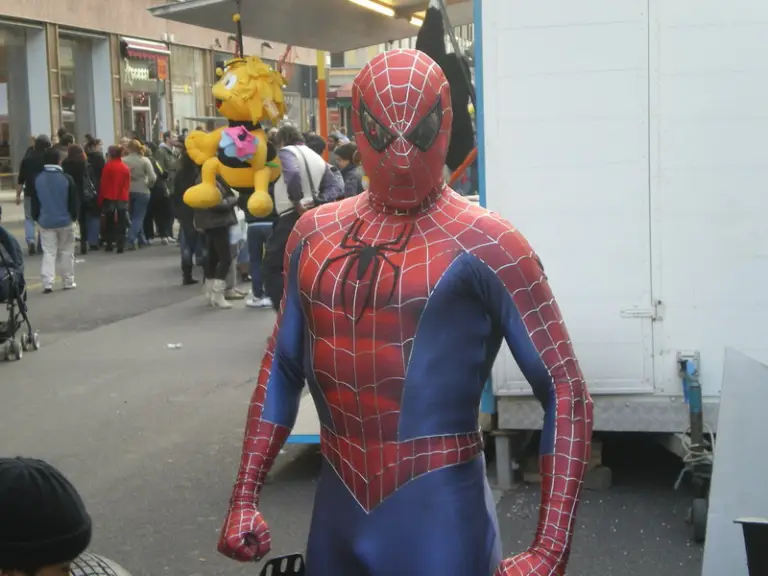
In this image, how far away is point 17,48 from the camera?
26.0m

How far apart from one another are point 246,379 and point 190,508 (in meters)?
3.13

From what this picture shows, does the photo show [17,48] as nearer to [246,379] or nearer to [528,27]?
[246,379]

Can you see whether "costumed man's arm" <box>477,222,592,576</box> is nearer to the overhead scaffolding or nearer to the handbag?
the overhead scaffolding

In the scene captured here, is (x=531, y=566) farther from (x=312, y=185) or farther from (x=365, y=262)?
(x=312, y=185)

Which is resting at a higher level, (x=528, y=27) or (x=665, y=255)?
(x=528, y=27)

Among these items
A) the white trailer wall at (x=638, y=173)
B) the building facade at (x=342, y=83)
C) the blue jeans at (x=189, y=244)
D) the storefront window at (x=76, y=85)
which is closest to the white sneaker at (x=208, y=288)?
the blue jeans at (x=189, y=244)

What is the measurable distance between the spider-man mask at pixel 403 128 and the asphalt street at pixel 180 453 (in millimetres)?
3025

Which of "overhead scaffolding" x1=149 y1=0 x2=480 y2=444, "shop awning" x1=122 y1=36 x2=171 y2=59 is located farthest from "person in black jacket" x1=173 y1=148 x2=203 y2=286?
"shop awning" x1=122 y1=36 x2=171 y2=59

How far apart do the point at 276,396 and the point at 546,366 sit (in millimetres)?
647

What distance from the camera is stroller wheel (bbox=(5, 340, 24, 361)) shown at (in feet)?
33.4

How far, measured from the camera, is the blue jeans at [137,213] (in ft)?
60.6

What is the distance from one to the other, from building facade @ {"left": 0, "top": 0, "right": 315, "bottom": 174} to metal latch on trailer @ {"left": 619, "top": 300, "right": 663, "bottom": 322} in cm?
1944

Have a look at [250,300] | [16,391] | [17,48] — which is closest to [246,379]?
[16,391]

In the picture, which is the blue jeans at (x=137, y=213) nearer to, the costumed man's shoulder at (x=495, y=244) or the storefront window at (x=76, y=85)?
the storefront window at (x=76, y=85)
